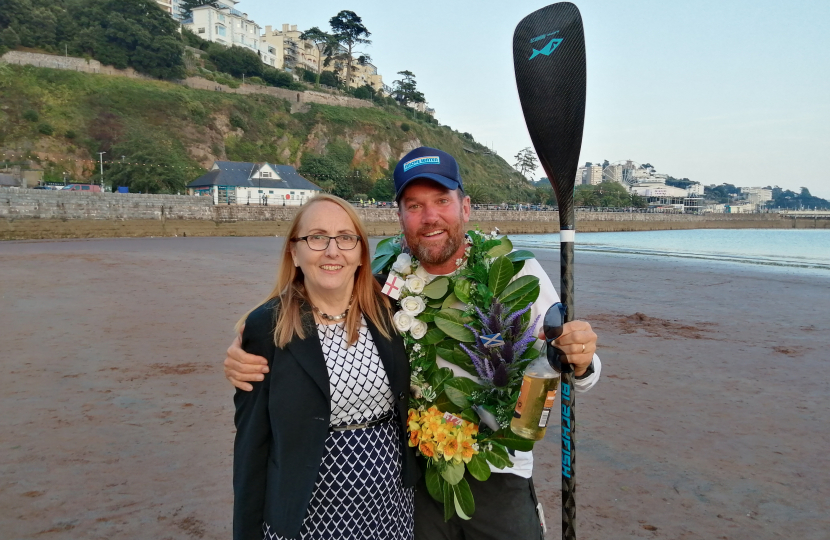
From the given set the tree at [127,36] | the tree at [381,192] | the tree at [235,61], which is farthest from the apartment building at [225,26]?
the tree at [381,192]

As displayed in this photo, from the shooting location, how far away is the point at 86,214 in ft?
131

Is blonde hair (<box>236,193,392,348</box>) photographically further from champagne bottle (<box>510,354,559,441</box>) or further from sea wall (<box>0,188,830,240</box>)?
sea wall (<box>0,188,830,240</box>)

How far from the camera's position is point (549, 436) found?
5387 mm

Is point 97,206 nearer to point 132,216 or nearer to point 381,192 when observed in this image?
point 132,216

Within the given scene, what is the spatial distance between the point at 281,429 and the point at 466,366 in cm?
83

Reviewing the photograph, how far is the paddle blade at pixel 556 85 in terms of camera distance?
241 cm

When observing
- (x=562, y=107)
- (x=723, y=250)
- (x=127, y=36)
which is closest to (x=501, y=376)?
(x=562, y=107)

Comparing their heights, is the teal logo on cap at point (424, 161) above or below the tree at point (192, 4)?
below

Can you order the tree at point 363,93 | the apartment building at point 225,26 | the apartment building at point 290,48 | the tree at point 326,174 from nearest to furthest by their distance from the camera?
the tree at point 326,174, the apartment building at point 225,26, the tree at point 363,93, the apartment building at point 290,48

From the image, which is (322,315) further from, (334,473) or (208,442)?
(208,442)

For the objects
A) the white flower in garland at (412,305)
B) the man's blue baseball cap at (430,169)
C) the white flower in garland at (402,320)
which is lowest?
the white flower in garland at (402,320)

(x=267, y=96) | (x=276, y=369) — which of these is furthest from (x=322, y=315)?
(x=267, y=96)

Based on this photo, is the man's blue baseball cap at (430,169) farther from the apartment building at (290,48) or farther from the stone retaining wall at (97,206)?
the apartment building at (290,48)

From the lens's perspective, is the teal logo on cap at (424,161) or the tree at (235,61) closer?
the teal logo on cap at (424,161)
